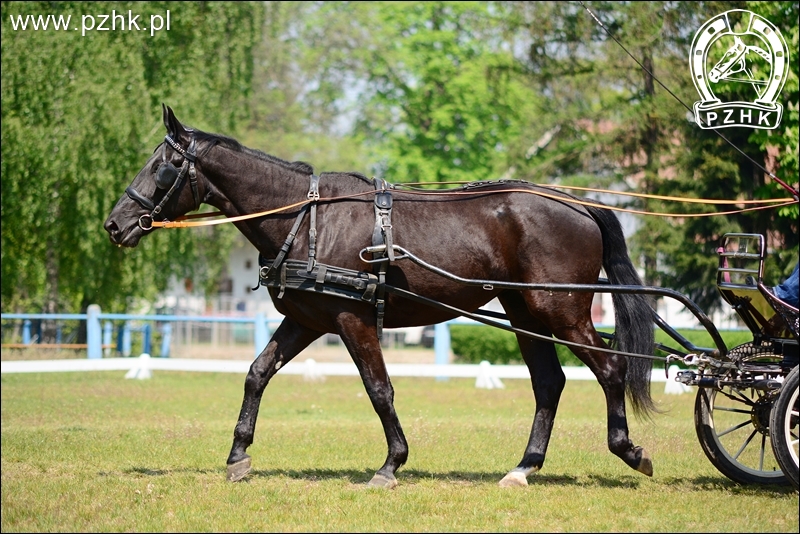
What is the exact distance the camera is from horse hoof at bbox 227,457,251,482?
6.45 metres

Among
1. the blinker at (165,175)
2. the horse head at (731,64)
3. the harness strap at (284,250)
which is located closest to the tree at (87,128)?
the horse head at (731,64)

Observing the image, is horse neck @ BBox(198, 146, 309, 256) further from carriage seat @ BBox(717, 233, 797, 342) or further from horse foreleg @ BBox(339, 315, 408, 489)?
carriage seat @ BBox(717, 233, 797, 342)

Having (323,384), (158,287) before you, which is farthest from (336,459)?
(158,287)

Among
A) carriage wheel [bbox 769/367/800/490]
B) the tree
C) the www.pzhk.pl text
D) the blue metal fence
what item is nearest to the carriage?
carriage wheel [bbox 769/367/800/490]

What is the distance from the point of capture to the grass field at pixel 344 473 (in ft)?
16.9

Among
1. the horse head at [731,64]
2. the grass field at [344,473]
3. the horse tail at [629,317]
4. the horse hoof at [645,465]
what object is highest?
the horse head at [731,64]

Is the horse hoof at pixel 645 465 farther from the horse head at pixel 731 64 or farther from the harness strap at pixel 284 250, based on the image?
the horse head at pixel 731 64

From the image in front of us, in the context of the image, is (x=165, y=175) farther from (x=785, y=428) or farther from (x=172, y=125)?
(x=785, y=428)

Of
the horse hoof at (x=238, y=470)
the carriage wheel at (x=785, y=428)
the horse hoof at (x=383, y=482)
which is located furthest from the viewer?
the horse hoof at (x=238, y=470)

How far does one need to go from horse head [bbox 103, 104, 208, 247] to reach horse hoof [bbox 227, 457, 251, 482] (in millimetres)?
1802

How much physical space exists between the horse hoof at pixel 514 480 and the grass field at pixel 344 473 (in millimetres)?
94

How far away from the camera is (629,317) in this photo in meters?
6.71

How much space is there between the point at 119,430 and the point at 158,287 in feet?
47.7

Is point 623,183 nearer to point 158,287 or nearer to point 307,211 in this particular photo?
point 158,287
